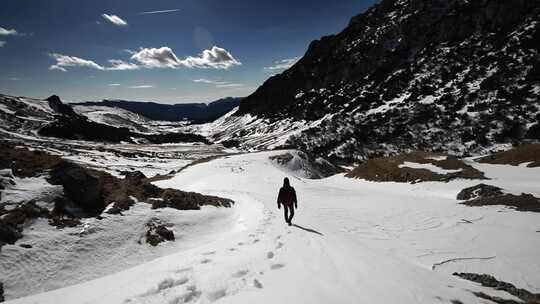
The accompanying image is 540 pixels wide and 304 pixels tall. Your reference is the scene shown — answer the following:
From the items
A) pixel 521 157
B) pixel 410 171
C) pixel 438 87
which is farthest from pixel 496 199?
pixel 438 87

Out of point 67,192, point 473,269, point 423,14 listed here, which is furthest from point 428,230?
point 423,14

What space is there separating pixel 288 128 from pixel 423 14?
94.5 meters

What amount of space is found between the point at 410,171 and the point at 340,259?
25.6 metres

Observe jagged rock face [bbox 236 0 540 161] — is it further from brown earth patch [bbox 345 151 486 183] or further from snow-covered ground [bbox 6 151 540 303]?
snow-covered ground [bbox 6 151 540 303]

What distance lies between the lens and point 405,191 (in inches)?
997

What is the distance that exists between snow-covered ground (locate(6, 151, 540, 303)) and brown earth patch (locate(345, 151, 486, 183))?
324 inches

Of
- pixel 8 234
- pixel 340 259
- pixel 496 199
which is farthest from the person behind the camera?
pixel 496 199

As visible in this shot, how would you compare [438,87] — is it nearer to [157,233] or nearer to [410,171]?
[410,171]

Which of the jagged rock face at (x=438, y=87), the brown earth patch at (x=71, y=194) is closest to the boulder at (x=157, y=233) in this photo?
the brown earth patch at (x=71, y=194)

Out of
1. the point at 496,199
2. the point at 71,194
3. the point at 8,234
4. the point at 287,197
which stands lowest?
the point at 496,199

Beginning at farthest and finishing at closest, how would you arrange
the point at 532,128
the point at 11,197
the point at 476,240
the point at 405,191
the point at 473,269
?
the point at 532,128, the point at 405,191, the point at 476,240, the point at 11,197, the point at 473,269

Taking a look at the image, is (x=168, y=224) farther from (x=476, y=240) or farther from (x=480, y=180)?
(x=480, y=180)

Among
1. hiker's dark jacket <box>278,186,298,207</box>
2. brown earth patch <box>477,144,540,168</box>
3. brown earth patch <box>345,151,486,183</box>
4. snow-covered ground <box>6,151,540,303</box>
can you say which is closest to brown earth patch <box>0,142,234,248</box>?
snow-covered ground <box>6,151,540,303</box>

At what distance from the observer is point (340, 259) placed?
770 cm
